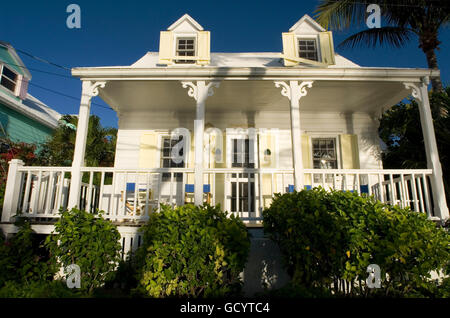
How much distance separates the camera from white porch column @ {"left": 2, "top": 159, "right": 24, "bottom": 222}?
4.55 metres

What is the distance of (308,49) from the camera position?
7008 mm

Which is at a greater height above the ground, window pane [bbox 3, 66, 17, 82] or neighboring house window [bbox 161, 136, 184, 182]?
window pane [bbox 3, 66, 17, 82]

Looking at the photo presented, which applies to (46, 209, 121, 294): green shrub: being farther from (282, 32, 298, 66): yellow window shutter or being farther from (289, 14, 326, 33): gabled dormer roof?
(289, 14, 326, 33): gabled dormer roof

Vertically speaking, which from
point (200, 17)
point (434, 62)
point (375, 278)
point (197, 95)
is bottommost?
point (375, 278)

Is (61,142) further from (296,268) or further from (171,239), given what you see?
(296,268)

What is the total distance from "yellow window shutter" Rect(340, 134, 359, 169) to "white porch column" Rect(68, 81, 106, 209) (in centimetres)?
619

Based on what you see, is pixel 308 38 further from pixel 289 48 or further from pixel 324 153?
pixel 324 153

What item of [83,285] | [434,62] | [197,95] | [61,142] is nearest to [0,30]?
[61,142]

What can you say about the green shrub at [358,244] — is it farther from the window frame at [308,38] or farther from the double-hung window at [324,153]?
the window frame at [308,38]

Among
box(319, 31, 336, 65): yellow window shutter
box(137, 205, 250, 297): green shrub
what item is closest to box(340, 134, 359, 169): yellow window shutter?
box(319, 31, 336, 65): yellow window shutter

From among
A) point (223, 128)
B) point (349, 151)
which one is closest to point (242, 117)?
point (223, 128)

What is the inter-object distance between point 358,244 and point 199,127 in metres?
3.33

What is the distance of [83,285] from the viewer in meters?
3.46
